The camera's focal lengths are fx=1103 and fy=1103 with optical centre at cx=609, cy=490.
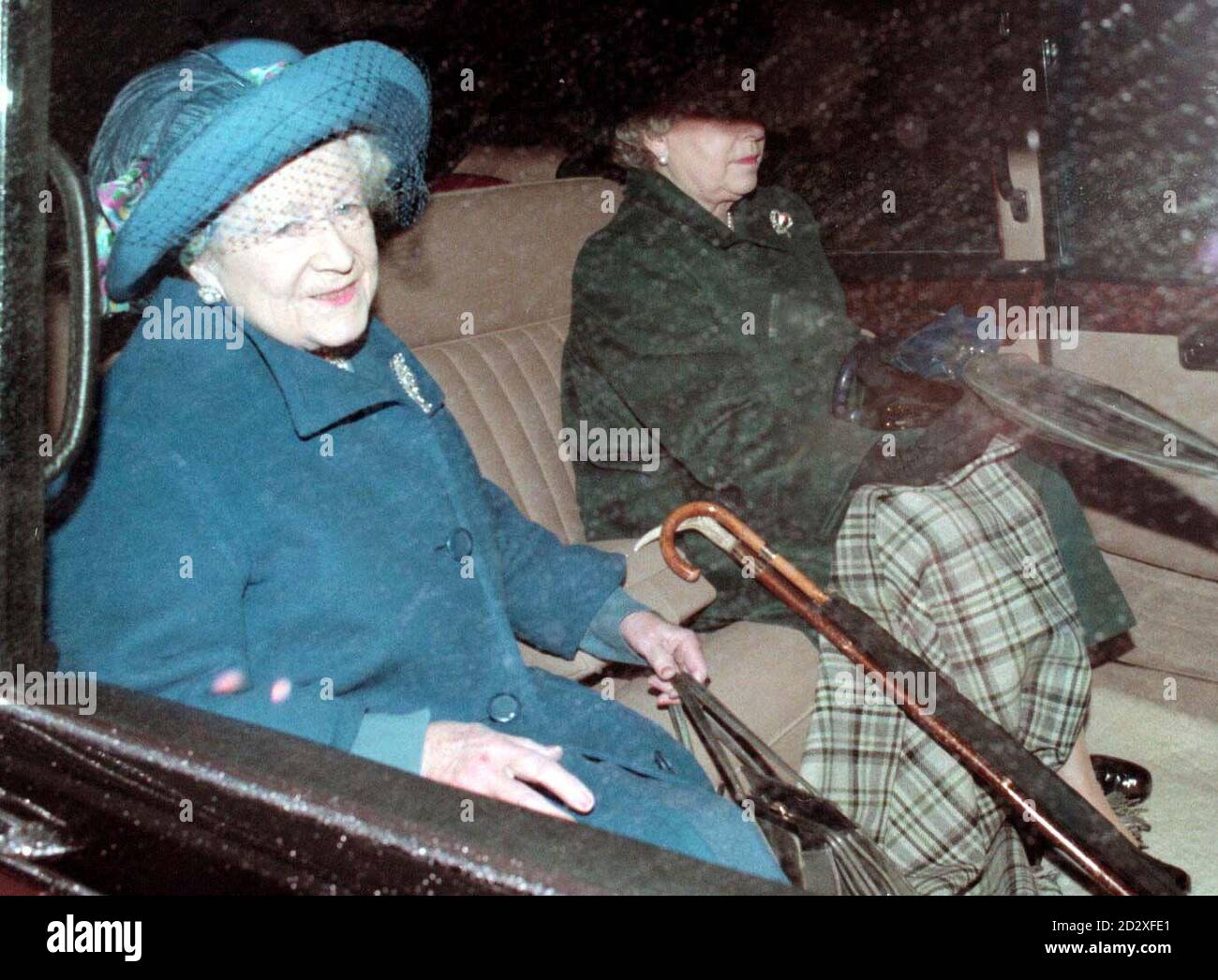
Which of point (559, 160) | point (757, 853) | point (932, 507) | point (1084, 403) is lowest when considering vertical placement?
point (757, 853)

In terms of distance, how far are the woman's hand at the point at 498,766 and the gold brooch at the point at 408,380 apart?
19.1 inches

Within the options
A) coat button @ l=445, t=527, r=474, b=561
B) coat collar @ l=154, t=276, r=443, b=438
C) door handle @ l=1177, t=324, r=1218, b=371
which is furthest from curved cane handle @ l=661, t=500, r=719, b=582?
door handle @ l=1177, t=324, r=1218, b=371

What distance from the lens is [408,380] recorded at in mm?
1449

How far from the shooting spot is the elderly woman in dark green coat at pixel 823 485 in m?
1.64

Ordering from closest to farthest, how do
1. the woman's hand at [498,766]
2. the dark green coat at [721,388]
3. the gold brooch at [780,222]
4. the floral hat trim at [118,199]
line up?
the woman's hand at [498,766] → the floral hat trim at [118,199] → the dark green coat at [721,388] → the gold brooch at [780,222]

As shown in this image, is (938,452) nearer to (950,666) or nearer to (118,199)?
(950,666)

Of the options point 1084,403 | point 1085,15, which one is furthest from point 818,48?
point 1084,403

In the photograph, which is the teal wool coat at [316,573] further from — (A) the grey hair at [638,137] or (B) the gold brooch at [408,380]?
(A) the grey hair at [638,137]

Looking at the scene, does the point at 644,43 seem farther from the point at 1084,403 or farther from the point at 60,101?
the point at 60,101

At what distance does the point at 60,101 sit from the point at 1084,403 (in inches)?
60.6

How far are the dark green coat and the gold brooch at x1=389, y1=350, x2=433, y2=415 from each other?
0.60 meters

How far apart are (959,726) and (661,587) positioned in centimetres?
50

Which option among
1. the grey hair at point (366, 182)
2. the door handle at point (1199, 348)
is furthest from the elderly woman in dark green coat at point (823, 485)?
the grey hair at point (366, 182)
